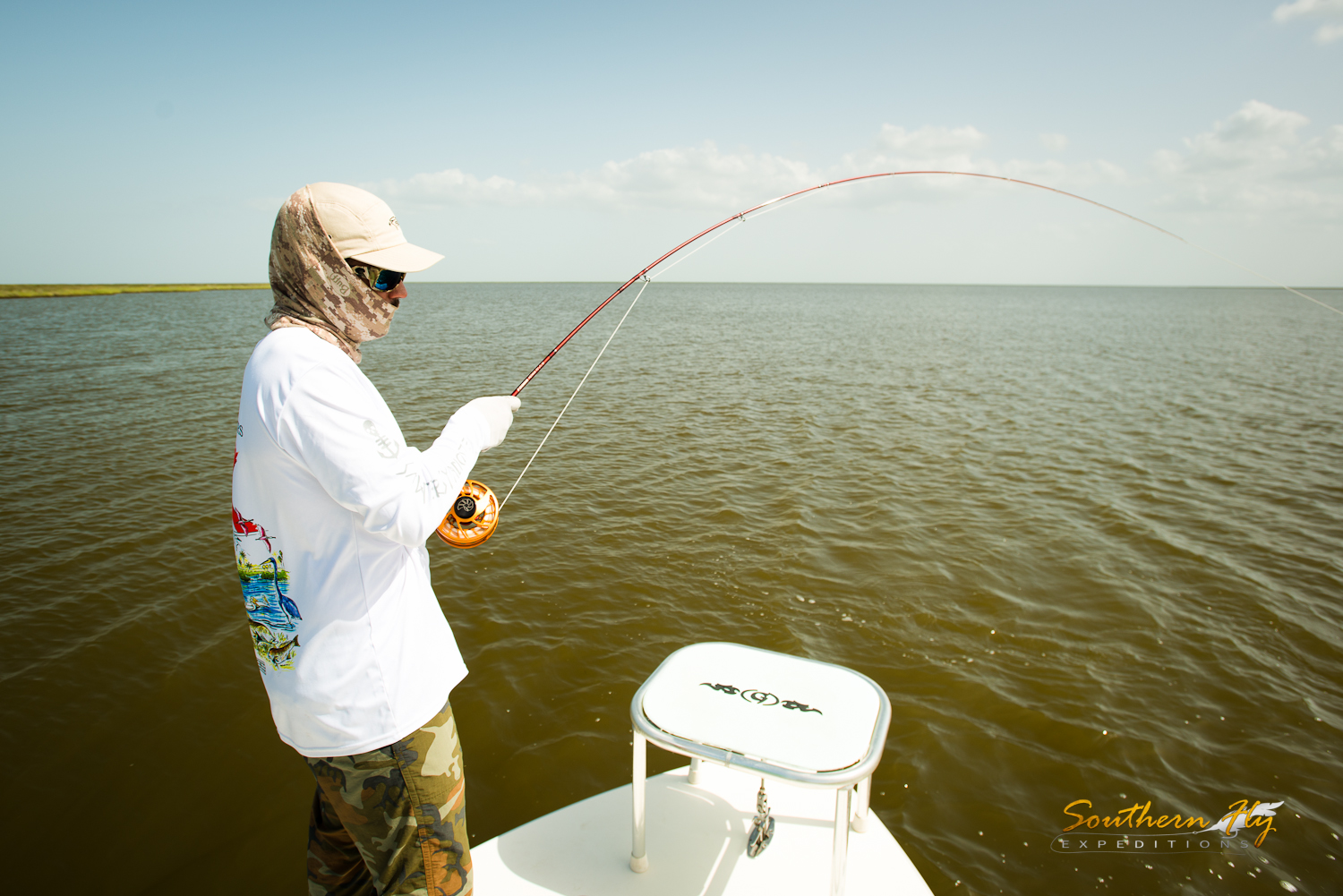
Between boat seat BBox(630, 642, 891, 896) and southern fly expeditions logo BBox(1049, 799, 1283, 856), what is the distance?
2.51 m

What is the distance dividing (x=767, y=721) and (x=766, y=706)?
8 cm

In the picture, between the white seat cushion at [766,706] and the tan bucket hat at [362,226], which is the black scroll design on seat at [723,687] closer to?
the white seat cushion at [766,706]

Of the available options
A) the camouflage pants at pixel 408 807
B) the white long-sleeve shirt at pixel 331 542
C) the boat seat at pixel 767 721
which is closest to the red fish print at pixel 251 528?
the white long-sleeve shirt at pixel 331 542

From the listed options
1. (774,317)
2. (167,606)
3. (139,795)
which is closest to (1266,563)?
(139,795)

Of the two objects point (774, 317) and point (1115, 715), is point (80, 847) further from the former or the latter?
point (774, 317)

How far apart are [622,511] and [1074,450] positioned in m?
Answer: 8.30

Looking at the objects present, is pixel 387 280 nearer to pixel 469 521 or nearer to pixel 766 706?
pixel 469 521

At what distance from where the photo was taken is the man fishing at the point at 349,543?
1.52 meters

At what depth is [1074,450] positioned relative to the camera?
37.3 ft

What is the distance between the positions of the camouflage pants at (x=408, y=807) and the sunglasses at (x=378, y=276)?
1237 millimetres

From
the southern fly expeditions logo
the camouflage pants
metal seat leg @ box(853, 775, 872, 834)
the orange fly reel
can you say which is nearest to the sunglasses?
the orange fly reel

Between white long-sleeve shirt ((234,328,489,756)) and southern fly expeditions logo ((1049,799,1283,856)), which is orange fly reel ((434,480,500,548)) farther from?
southern fly expeditions logo ((1049,799,1283,856))

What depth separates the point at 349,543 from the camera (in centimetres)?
164

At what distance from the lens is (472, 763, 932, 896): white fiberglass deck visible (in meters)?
2.70
